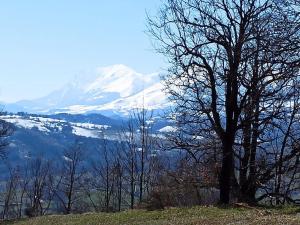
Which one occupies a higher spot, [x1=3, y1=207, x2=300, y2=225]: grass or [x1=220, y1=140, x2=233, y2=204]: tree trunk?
[x1=220, y1=140, x2=233, y2=204]: tree trunk

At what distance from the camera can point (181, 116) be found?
94.9 ft

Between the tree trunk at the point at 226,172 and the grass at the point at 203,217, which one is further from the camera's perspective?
the tree trunk at the point at 226,172

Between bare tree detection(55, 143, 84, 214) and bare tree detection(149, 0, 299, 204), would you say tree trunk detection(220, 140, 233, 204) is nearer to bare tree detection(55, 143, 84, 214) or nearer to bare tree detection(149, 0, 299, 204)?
bare tree detection(149, 0, 299, 204)

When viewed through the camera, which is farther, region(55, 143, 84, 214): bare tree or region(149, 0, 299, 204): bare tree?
region(55, 143, 84, 214): bare tree

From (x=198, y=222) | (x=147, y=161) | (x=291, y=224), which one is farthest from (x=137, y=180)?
(x=291, y=224)

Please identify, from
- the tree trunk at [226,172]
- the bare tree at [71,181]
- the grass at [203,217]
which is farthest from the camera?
the bare tree at [71,181]

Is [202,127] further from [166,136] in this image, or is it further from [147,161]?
[147,161]

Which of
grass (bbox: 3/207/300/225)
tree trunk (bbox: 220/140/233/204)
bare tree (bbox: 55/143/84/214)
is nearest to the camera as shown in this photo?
grass (bbox: 3/207/300/225)

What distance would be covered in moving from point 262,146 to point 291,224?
1617cm

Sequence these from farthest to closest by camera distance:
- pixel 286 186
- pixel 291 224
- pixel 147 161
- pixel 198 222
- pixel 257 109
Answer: pixel 147 161 < pixel 286 186 < pixel 257 109 < pixel 198 222 < pixel 291 224

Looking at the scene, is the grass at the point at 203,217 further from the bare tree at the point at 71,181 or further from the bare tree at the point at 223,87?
the bare tree at the point at 71,181

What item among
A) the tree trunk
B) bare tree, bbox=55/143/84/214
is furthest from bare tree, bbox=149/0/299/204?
bare tree, bbox=55/143/84/214

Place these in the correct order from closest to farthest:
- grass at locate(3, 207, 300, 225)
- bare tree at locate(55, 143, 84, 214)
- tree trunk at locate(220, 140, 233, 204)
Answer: grass at locate(3, 207, 300, 225), tree trunk at locate(220, 140, 233, 204), bare tree at locate(55, 143, 84, 214)

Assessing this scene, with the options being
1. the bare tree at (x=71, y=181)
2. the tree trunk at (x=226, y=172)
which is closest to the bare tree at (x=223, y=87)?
the tree trunk at (x=226, y=172)
